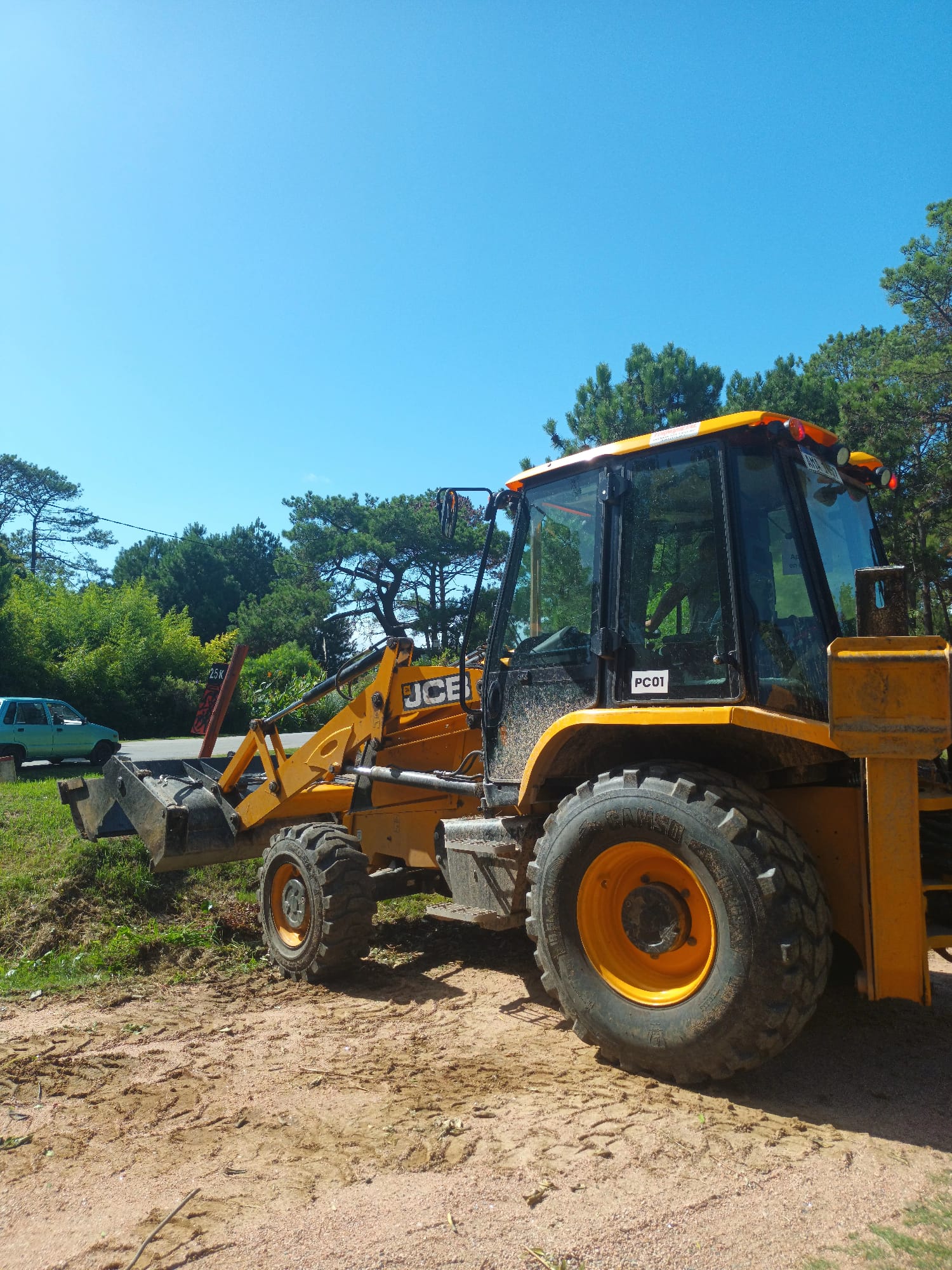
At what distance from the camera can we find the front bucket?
6703 mm

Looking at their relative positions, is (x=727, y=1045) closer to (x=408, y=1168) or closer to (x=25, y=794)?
(x=408, y=1168)

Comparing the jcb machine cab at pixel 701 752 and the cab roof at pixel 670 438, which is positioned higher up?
the cab roof at pixel 670 438

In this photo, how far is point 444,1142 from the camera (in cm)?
349

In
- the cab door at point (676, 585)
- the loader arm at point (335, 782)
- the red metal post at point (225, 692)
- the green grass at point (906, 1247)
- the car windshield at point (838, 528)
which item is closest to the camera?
the green grass at point (906, 1247)

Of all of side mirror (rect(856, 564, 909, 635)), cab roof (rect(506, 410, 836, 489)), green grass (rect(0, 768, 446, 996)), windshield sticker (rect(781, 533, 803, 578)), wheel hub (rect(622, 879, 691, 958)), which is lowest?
green grass (rect(0, 768, 446, 996))

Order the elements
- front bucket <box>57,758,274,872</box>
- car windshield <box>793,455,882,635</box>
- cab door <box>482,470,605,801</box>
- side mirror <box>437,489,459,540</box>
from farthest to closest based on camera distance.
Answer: front bucket <box>57,758,274,872</box>, side mirror <box>437,489,459,540</box>, cab door <box>482,470,605,801</box>, car windshield <box>793,455,882,635</box>

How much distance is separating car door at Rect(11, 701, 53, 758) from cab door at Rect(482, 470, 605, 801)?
1569 cm

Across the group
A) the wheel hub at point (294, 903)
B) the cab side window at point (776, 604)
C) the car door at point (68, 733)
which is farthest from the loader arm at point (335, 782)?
the car door at point (68, 733)

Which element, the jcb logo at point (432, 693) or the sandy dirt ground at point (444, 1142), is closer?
the sandy dirt ground at point (444, 1142)

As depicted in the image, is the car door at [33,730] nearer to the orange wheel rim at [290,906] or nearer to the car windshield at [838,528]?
the orange wheel rim at [290,906]

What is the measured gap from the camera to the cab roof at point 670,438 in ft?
13.5

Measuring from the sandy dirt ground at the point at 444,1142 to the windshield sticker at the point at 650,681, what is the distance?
169cm

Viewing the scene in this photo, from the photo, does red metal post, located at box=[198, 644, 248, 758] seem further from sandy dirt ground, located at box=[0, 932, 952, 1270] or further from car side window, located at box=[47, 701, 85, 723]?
car side window, located at box=[47, 701, 85, 723]

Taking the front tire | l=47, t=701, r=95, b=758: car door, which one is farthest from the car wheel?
the front tire
